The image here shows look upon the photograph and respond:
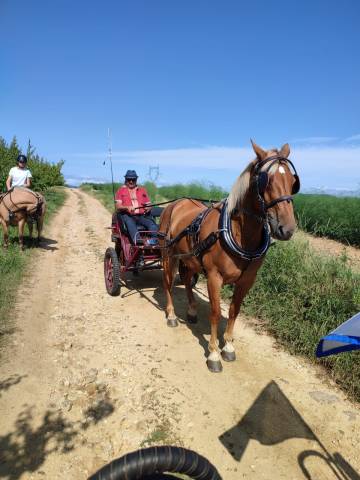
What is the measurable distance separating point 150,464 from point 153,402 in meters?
1.88

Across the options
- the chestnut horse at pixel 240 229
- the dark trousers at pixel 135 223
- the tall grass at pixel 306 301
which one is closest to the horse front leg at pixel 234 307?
the chestnut horse at pixel 240 229

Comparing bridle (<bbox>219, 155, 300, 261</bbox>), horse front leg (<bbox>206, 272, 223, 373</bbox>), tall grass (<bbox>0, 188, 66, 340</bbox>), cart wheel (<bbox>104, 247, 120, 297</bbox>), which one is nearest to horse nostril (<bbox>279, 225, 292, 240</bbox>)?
bridle (<bbox>219, 155, 300, 261</bbox>)

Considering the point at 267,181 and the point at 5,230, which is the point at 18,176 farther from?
the point at 267,181

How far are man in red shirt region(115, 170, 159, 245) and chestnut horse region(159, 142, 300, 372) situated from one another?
1.31 metres

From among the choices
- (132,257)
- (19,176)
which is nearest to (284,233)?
(132,257)

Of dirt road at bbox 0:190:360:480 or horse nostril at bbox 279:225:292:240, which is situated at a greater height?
horse nostril at bbox 279:225:292:240

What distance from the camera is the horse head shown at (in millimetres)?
2596

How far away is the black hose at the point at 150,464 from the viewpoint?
1.25 m

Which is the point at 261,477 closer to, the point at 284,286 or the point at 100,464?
the point at 100,464

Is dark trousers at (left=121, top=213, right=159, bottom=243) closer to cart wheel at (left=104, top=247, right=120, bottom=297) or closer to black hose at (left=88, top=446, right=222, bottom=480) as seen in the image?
cart wheel at (left=104, top=247, right=120, bottom=297)

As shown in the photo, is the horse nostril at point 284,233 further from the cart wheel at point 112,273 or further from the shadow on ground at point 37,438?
the cart wheel at point 112,273

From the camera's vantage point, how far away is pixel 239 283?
12.0 feet

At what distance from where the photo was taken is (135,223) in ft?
18.7

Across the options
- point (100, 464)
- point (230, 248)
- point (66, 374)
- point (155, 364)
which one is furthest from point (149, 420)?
point (230, 248)
